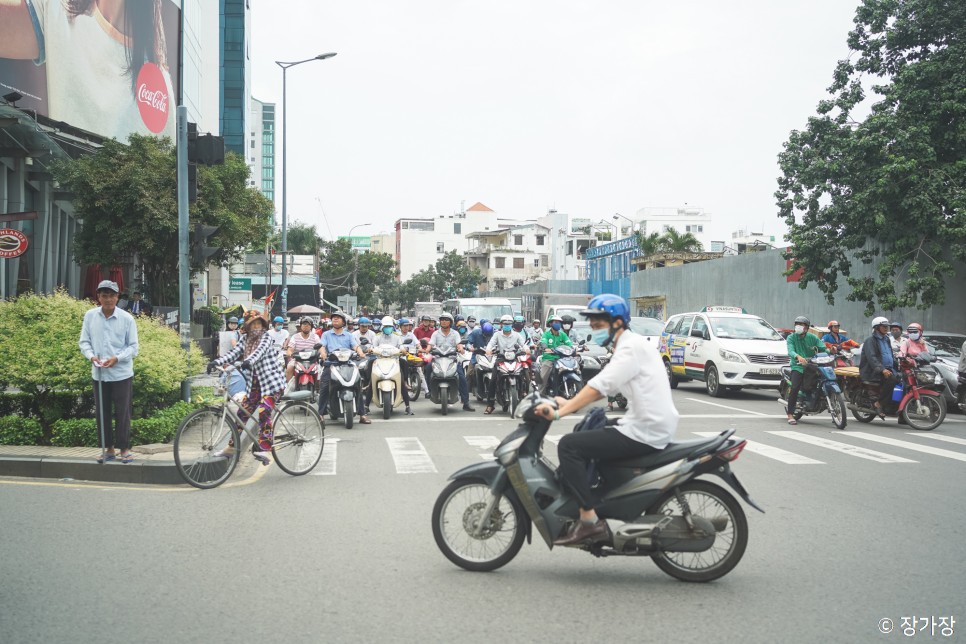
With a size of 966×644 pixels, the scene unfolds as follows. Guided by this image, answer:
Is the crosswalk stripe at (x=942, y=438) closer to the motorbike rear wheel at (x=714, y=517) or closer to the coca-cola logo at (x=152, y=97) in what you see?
the motorbike rear wheel at (x=714, y=517)

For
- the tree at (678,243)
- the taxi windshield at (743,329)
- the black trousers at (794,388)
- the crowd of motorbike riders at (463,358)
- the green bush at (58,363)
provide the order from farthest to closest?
the tree at (678,243)
the taxi windshield at (743,329)
the crowd of motorbike riders at (463,358)
the black trousers at (794,388)
the green bush at (58,363)

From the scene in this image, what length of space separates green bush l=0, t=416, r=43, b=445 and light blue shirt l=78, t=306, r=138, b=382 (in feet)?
5.83

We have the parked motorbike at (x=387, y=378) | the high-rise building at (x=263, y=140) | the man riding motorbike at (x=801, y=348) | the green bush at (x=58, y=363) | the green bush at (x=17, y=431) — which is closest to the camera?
the green bush at (x=58, y=363)

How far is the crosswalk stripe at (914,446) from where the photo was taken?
10.5m

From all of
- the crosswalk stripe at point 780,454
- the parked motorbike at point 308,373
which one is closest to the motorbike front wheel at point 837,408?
the crosswalk stripe at point 780,454

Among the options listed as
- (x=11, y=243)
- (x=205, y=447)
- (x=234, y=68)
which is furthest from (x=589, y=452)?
(x=234, y=68)

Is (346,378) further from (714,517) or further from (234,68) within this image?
(234,68)

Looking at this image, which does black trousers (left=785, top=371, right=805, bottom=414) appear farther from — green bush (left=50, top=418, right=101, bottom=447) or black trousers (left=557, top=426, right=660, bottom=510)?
green bush (left=50, top=418, right=101, bottom=447)

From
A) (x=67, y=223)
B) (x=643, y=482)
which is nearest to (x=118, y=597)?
(x=643, y=482)

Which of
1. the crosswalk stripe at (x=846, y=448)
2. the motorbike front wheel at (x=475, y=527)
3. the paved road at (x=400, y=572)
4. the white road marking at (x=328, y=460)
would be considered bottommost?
the white road marking at (x=328, y=460)

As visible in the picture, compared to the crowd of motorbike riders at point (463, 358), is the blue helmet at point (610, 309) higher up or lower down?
higher up

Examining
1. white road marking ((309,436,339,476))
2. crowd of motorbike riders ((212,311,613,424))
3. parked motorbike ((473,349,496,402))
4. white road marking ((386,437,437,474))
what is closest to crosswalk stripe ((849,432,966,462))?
crowd of motorbike riders ((212,311,613,424))

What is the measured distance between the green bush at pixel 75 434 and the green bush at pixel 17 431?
0.28m

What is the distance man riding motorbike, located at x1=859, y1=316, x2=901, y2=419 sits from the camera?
43.7ft
